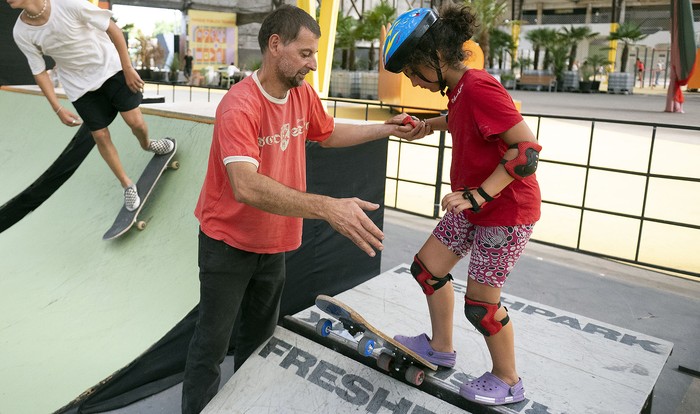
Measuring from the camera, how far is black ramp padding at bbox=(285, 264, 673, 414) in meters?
2.59

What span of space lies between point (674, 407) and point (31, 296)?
4162mm

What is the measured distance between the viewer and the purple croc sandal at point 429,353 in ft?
9.24

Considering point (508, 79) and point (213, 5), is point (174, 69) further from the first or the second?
point (508, 79)

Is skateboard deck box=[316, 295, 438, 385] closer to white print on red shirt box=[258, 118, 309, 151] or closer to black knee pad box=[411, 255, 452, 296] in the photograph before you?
black knee pad box=[411, 255, 452, 296]

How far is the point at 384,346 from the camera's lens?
2.75 m

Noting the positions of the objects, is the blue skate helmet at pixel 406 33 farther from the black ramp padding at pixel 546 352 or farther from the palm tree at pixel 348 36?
the palm tree at pixel 348 36

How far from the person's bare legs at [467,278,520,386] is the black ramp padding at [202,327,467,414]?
27cm

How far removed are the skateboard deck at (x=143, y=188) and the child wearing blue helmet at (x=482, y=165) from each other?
2648mm

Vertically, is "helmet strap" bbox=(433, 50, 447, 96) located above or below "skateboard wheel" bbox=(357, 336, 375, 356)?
above

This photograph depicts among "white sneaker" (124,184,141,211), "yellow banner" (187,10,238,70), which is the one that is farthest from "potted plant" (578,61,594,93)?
"white sneaker" (124,184,141,211)

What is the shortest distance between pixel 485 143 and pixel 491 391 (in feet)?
3.59

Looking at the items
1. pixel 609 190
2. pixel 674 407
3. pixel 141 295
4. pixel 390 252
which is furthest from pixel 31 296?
pixel 609 190

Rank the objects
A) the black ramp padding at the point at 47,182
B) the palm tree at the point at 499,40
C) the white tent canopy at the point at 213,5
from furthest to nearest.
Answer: the palm tree at the point at 499,40 → the white tent canopy at the point at 213,5 → the black ramp padding at the point at 47,182

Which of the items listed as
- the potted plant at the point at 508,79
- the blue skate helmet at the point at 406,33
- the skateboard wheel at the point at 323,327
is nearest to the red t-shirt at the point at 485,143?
the blue skate helmet at the point at 406,33
